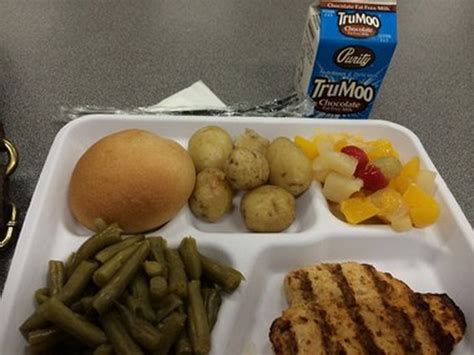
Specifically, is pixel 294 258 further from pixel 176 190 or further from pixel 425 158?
pixel 425 158

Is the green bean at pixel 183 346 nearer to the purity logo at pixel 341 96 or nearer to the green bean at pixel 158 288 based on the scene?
the green bean at pixel 158 288

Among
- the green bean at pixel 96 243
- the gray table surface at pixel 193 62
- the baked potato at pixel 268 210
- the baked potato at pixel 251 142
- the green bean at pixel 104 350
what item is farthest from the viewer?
the gray table surface at pixel 193 62

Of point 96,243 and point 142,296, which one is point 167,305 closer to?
point 142,296

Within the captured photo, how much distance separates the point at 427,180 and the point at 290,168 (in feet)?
1.12

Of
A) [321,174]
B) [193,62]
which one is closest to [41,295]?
[321,174]

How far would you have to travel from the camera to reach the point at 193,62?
1.74 metres

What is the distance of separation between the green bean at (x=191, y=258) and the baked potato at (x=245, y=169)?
0.19m

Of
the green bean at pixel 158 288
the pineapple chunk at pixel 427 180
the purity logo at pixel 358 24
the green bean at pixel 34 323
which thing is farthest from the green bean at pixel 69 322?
the purity logo at pixel 358 24

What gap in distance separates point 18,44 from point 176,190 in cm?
109

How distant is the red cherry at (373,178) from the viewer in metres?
1.09

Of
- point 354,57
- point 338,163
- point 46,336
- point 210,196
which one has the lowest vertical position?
point 46,336

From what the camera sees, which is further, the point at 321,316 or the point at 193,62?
the point at 193,62

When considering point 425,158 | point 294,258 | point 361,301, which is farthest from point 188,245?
point 425,158

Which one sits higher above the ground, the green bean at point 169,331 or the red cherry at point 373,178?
the red cherry at point 373,178
